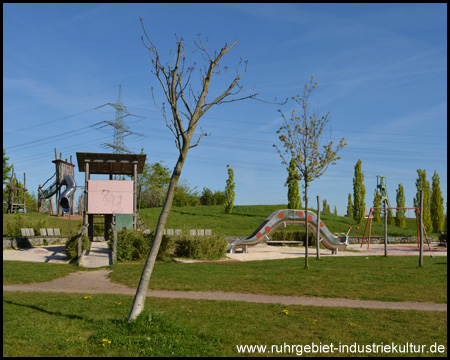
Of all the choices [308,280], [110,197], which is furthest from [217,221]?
[308,280]

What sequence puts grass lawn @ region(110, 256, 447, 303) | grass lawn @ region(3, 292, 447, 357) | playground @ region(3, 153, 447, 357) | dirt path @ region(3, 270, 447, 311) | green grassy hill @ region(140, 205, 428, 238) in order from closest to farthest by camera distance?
grass lawn @ region(3, 292, 447, 357), playground @ region(3, 153, 447, 357), dirt path @ region(3, 270, 447, 311), grass lawn @ region(110, 256, 447, 303), green grassy hill @ region(140, 205, 428, 238)

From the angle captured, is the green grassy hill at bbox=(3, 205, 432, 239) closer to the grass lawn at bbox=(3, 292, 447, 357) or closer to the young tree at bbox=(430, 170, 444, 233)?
the young tree at bbox=(430, 170, 444, 233)

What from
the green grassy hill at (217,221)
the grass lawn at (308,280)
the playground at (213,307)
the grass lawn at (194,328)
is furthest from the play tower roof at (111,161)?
the grass lawn at (194,328)

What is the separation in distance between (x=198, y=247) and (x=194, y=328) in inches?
546

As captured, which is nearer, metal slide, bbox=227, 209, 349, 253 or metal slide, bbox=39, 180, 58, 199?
metal slide, bbox=227, 209, 349, 253

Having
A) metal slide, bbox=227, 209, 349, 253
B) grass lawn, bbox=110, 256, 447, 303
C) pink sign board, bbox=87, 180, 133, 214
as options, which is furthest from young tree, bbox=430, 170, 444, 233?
pink sign board, bbox=87, 180, 133, 214

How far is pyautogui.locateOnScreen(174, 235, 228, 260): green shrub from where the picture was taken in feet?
68.1

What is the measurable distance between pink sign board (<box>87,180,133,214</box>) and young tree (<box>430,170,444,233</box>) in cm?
4422

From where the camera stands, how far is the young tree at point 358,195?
52719 millimetres

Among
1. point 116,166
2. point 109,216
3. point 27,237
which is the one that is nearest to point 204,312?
point 116,166

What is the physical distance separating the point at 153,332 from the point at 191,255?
46.4 ft

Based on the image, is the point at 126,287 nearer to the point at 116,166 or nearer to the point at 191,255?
the point at 191,255

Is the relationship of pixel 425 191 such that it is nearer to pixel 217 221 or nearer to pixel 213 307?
pixel 217 221

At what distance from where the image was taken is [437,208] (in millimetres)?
53344
